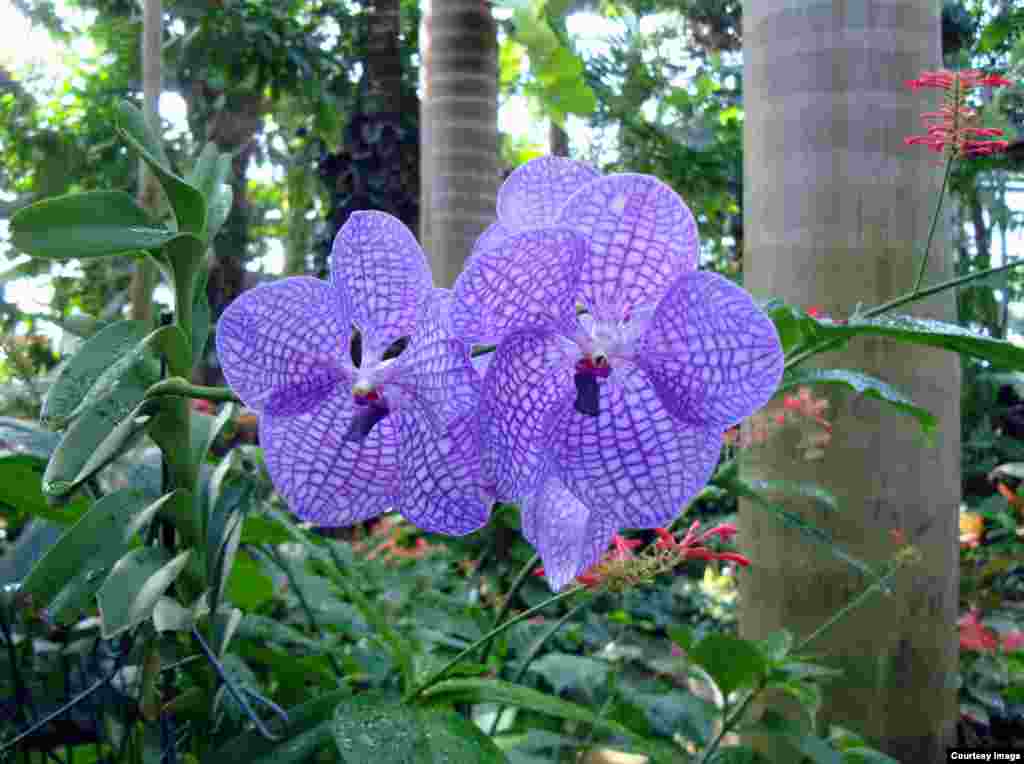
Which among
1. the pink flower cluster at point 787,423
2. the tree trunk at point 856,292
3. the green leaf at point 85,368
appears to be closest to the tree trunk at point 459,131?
the tree trunk at point 856,292

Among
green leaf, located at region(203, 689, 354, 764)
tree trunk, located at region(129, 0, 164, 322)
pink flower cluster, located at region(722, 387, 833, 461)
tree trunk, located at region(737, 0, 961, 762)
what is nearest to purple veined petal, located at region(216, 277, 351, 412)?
green leaf, located at region(203, 689, 354, 764)

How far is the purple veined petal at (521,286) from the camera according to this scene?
31 centimetres

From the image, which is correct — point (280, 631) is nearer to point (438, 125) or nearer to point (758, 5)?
point (758, 5)

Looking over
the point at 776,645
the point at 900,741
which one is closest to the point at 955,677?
the point at 900,741

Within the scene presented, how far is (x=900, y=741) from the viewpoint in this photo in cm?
111

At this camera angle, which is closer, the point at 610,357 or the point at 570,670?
the point at 610,357

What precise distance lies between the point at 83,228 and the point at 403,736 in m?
0.29

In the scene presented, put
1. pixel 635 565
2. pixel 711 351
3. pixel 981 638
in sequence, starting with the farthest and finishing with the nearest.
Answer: pixel 981 638, pixel 635 565, pixel 711 351

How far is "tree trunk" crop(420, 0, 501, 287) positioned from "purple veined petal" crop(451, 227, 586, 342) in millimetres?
1393

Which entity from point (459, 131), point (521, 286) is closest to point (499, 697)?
point (521, 286)

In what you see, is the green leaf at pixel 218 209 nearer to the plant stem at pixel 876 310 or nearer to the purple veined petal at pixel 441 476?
the purple veined petal at pixel 441 476

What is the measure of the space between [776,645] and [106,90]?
3.80m

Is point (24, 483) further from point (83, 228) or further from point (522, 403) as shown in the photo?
point (522, 403)

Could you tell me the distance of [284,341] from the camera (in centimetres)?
35
